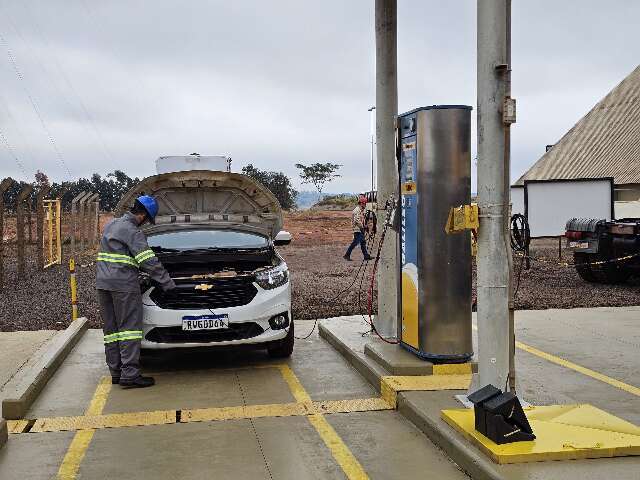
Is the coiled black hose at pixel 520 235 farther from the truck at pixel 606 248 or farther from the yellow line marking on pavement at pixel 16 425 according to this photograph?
the truck at pixel 606 248

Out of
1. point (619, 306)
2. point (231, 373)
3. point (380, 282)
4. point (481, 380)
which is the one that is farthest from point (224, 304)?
point (619, 306)

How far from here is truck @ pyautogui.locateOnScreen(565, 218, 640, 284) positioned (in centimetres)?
1374

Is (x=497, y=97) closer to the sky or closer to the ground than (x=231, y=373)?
closer to the sky

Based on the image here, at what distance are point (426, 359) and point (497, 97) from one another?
276 centimetres

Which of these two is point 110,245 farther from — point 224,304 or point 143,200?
point 224,304

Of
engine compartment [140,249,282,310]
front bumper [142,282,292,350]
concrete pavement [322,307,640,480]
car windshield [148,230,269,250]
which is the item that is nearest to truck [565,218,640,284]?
concrete pavement [322,307,640,480]

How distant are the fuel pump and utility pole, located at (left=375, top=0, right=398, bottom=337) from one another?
1150 mm

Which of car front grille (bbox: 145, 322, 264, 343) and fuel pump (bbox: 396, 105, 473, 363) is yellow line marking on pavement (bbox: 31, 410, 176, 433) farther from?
fuel pump (bbox: 396, 105, 473, 363)

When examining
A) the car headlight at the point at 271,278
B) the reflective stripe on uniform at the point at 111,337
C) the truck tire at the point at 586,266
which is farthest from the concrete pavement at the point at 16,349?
the truck tire at the point at 586,266

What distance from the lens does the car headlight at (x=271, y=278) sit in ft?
24.9

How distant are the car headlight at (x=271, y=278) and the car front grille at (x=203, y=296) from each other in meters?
0.25

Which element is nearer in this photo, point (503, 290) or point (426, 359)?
point (503, 290)

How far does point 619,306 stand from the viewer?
11.7m

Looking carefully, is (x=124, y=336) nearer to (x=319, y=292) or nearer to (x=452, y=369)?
(x=452, y=369)
